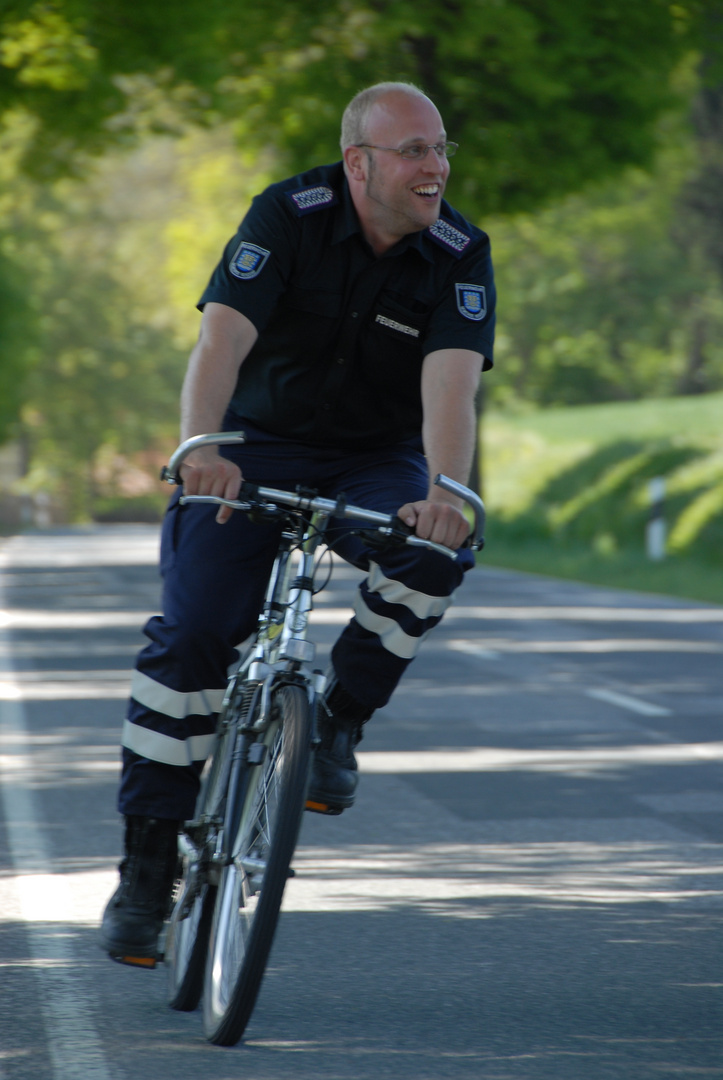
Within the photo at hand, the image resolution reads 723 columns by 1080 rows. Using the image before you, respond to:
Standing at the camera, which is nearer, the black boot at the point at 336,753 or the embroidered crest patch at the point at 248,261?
the embroidered crest patch at the point at 248,261

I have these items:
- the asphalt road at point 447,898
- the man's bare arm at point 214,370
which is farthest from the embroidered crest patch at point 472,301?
the asphalt road at point 447,898

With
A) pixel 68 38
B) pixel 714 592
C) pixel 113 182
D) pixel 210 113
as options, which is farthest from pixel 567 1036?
pixel 113 182

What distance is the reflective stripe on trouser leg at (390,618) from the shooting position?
4.06m

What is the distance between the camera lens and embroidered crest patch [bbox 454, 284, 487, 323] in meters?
4.11

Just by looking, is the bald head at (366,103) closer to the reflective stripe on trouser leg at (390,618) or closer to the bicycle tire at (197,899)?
the reflective stripe on trouser leg at (390,618)

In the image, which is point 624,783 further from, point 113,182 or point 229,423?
point 113,182

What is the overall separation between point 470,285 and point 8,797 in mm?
3508

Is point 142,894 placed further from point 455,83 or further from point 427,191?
point 455,83

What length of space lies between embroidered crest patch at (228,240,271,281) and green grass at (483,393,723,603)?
13152 millimetres

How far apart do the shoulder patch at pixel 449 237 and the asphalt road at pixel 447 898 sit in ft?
5.59

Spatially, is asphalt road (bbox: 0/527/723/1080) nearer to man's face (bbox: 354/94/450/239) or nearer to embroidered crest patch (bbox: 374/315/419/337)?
embroidered crest patch (bbox: 374/315/419/337)

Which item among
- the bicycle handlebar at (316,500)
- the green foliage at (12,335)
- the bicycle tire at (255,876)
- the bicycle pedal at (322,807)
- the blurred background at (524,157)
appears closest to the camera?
the bicycle tire at (255,876)

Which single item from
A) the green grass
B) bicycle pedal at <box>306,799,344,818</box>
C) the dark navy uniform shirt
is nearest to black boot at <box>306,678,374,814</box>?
bicycle pedal at <box>306,799,344,818</box>

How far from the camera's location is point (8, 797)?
6.90 m
